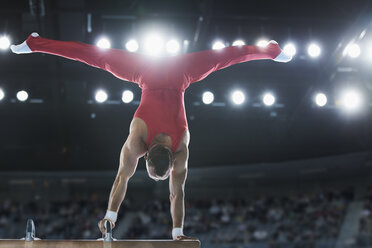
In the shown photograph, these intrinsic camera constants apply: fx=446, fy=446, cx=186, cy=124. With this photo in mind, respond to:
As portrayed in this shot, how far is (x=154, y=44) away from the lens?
762cm

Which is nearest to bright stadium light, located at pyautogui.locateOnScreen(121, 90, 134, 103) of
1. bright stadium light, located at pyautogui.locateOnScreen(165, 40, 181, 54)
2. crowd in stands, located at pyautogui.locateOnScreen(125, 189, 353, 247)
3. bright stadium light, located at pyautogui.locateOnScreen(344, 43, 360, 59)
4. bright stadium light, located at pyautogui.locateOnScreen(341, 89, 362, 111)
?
bright stadium light, located at pyautogui.locateOnScreen(165, 40, 181, 54)

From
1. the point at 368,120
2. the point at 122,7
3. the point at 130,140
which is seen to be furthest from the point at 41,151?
the point at 130,140

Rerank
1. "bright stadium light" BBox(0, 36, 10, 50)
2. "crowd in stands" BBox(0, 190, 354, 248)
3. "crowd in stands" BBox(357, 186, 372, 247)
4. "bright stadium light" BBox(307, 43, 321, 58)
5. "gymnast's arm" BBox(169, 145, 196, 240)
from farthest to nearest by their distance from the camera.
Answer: "crowd in stands" BBox(0, 190, 354, 248) → "crowd in stands" BBox(357, 186, 372, 247) → "bright stadium light" BBox(307, 43, 321, 58) → "bright stadium light" BBox(0, 36, 10, 50) → "gymnast's arm" BBox(169, 145, 196, 240)

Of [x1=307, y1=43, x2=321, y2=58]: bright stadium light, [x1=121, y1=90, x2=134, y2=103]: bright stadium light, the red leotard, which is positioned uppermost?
[x1=307, y1=43, x2=321, y2=58]: bright stadium light

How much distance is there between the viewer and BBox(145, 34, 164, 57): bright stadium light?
7613 mm

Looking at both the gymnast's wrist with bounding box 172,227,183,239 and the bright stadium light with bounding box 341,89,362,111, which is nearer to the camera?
the gymnast's wrist with bounding box 172,227,183,239

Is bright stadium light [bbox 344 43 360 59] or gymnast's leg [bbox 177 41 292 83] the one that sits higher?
bright stadium light [bbox 344 43 360 59]

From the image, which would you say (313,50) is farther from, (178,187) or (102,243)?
(102,243)

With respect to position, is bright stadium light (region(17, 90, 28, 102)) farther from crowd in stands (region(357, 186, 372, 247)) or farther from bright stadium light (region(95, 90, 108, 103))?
crowd in stands (region(357, 186, 372, 247))

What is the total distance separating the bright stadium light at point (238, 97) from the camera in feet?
28.3

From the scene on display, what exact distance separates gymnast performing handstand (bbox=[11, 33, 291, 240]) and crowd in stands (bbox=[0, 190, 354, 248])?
675 cm

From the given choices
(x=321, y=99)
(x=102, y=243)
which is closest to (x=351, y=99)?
(x=321, y=99)

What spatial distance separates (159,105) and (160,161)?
0.53 m

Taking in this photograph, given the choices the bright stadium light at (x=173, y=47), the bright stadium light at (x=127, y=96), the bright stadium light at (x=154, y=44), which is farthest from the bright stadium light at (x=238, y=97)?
the bright stadium light at (x=127, y=96)
